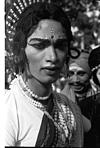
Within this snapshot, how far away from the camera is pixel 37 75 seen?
0.85 meters

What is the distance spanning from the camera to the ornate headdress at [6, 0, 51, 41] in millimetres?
888

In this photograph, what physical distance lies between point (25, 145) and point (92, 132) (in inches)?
12.4

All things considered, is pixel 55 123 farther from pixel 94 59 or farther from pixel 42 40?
pixel 94 59

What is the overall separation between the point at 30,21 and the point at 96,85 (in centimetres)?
56

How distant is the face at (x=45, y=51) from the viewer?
831 mm

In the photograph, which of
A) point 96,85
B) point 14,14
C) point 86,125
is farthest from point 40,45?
point 96,85

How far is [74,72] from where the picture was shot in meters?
1.29

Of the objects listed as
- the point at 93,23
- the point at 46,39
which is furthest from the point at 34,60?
the point at 93,23

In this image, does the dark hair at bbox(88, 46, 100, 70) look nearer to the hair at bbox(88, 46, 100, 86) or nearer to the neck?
the hair at bbox(88, 46, 100, 86)

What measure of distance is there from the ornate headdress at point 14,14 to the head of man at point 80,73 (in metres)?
0.40

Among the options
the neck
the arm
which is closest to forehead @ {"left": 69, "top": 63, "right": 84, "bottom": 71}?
the arm

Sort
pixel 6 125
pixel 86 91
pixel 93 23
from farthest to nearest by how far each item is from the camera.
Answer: pixel 93 23 → pixel 86 91 → pixel 6 125

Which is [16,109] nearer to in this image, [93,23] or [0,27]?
[0,27]

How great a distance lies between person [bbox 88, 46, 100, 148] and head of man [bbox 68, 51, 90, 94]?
0.03 meters
